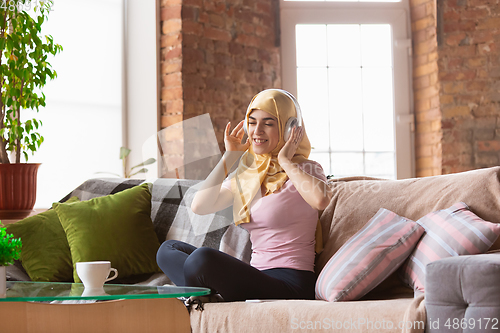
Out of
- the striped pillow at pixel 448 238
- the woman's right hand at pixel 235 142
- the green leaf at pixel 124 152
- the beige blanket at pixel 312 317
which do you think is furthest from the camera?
the green leaf at pixel 124 152

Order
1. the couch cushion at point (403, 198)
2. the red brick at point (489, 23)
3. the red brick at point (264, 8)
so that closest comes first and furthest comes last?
1. the couch cushion at point (403, 198)
2. the red brick at point (489, 23)
3. the red brick at point (264, 8)

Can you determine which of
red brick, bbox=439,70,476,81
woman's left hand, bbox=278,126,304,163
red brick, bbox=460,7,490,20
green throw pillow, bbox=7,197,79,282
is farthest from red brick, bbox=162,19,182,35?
red brick, bbox=460,7,490,20

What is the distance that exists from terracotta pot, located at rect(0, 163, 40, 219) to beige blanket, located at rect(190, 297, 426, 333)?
4.62 ft

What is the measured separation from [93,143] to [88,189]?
2.72 ft

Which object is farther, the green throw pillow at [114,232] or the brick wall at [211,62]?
the brick wall at [211,62]

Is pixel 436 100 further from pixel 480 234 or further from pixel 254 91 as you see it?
pixel 480 234

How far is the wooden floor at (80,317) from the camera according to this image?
1.57m

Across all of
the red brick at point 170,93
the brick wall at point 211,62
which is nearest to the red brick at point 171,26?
the brick wall at point 211,62

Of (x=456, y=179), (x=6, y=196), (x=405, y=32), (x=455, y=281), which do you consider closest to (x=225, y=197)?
(x=456, y=179)

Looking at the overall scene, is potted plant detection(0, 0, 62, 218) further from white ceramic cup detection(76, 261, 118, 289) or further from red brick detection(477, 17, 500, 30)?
red brick detection(477, 17, 500, 30)

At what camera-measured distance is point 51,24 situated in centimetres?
335

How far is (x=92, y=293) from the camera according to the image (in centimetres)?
144

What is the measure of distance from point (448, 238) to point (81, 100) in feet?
8.44

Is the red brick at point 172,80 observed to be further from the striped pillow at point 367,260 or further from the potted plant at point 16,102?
the striped pillow at point 367,260
